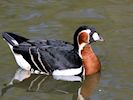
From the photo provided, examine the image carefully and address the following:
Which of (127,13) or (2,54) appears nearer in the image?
(2,54)

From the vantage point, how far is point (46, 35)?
1095cm

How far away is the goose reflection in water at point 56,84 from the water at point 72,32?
2 cm

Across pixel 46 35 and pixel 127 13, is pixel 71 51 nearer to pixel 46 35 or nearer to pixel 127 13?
pixel 46 35

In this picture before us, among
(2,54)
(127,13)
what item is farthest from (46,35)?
(127,13)

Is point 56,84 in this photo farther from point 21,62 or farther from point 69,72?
point 21,62

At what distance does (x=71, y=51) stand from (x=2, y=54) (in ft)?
4.60

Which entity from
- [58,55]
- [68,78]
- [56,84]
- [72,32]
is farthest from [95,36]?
[72,32]

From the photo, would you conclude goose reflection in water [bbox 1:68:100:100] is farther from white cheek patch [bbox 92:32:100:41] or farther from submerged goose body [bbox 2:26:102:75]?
white cheek patch [bbox 92:32:100:41]

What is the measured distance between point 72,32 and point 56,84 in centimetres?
183

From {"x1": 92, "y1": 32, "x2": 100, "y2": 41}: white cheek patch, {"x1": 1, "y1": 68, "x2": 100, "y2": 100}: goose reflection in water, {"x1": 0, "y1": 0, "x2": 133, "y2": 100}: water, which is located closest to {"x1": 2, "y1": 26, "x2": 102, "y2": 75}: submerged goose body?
{"x1": 92, "y1": 32, "x2": 100, "y2": 41}: white cheek patch

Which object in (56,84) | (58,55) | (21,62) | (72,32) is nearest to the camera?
(58,55)

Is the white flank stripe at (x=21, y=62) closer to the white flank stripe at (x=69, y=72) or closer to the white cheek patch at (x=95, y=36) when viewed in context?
the white flank stripe at (x=69, y=72)

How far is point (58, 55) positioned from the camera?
9.52 metres

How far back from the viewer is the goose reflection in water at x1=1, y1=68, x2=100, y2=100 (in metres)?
9.38
